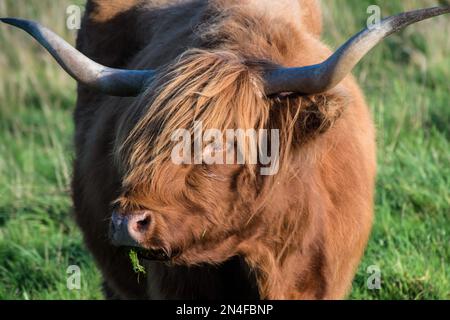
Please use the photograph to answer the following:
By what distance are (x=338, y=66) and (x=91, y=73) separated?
105cm

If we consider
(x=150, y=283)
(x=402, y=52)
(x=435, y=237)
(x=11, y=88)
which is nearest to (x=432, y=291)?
(x=435, y=237)

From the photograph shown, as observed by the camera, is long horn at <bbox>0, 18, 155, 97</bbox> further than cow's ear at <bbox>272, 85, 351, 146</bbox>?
Yes

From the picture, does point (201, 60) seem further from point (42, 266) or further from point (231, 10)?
point (42, 266)

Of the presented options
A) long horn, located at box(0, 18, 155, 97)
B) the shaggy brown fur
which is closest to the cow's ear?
the shaggy brown fur

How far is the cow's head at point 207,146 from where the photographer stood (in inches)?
139

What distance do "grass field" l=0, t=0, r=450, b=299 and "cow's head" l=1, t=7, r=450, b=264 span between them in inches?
58.9

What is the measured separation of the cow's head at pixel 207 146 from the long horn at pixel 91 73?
98mm

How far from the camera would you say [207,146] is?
3.61 metres

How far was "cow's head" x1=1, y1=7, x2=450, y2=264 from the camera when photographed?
3.52 metres

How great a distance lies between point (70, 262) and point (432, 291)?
2139mm

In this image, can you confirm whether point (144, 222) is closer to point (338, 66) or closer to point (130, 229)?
point (130, 229)

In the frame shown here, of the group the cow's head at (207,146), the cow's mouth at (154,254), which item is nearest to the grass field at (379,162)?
the cow's head at (207,146)

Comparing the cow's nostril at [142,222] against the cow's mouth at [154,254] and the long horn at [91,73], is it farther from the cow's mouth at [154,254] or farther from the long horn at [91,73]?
the long horn at [91,73]

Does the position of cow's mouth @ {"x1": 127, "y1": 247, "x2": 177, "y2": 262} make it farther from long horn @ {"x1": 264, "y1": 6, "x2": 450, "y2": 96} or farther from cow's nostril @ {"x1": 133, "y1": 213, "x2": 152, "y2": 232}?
long horn @ {"x1": 264, "y1": 6, "x2": 450, "y2": 96}
